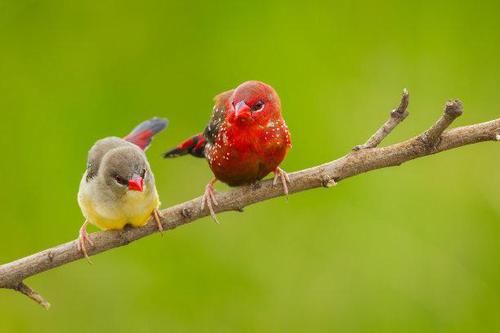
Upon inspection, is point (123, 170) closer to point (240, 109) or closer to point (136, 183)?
point (136, 183)

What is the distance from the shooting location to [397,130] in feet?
19.2

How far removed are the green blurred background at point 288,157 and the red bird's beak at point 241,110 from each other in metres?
1.69

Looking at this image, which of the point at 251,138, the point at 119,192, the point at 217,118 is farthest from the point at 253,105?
the point at 119,192

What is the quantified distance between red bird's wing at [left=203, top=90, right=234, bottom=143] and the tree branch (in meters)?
0.40

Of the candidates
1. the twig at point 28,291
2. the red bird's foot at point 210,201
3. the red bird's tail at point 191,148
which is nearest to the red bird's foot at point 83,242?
the twig at point 28,291

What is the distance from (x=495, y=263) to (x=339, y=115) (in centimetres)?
138

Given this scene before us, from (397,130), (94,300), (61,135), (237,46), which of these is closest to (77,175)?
(61,135)

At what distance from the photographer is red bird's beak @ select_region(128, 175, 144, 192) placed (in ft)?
13.5

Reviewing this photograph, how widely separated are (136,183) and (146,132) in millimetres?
837

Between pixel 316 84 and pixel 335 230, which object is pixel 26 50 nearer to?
pixel 316 84

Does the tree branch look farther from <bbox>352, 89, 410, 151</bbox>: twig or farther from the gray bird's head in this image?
the gray bird's head

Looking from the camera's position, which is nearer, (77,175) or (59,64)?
(77,175)

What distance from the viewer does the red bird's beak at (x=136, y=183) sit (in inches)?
162

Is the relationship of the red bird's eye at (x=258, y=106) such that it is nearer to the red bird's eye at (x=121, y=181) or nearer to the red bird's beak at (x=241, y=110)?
the red bird's beak at (x=241, y=110)
